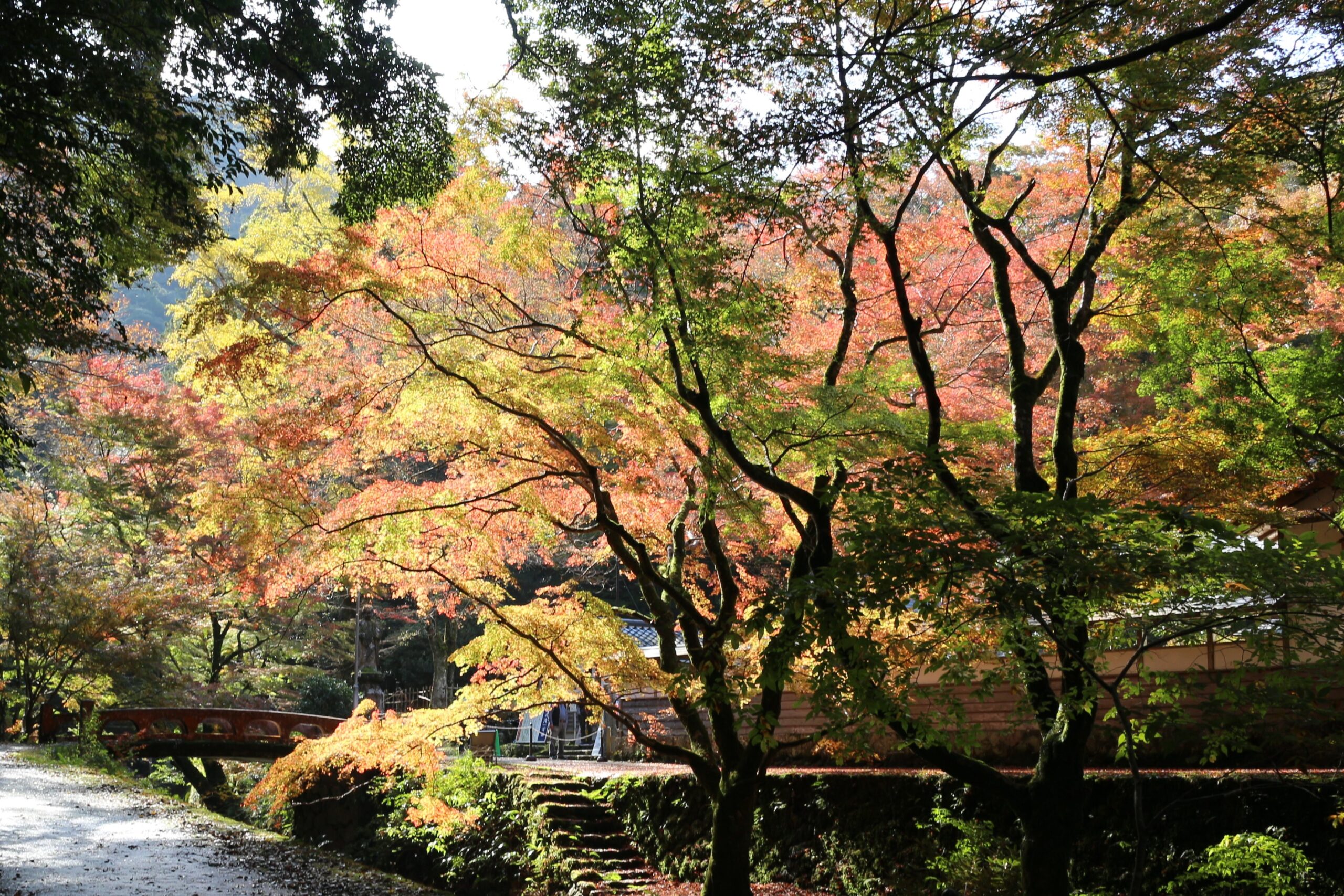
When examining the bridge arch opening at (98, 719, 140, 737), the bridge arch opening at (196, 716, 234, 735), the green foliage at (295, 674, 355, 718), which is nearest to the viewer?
the bridge arch opening at (98, 719, 140, 737)

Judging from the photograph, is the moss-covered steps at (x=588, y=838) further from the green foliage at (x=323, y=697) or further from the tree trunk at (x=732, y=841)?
the green foliage at (x=323, y=697)

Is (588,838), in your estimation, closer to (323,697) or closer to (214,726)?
(214,726)

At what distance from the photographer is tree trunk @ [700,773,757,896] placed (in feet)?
27.2

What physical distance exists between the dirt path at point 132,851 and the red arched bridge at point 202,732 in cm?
110

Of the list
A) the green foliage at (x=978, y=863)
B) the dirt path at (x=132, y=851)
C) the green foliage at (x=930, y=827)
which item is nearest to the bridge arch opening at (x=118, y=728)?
the dirt path at (x=132, y=851)

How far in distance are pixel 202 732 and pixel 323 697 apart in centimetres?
570

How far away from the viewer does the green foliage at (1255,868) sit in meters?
5.91

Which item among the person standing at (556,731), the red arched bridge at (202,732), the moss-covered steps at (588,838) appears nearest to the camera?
the moss-covered steps at (588,838)

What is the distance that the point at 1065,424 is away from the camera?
7258 mm

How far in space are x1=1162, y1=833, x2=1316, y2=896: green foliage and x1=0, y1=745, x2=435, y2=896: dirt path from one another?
818 cm

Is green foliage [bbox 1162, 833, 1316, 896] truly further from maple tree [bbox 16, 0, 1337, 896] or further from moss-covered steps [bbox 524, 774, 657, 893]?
moss-covered steps [bbox 524, 774, 657, 893]

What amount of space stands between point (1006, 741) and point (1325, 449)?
19.2 ft

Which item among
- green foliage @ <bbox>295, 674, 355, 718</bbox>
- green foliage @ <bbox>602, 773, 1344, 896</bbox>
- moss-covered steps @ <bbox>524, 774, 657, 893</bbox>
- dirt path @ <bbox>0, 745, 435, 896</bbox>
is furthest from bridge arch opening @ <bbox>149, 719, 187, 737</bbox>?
green foliage @ <bbox>602, 773, 1344, 896</bbox>

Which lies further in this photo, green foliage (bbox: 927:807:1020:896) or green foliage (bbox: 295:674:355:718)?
green foliage (bbox: 295:674:355:718)
